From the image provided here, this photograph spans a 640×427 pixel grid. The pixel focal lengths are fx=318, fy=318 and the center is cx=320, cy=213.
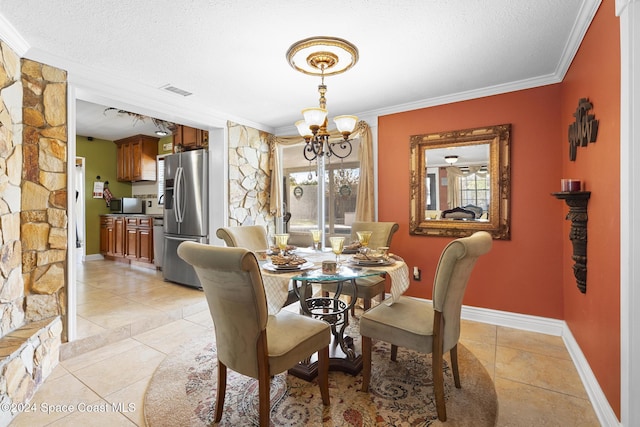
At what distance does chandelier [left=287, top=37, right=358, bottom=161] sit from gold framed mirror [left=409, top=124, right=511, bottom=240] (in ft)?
4.76

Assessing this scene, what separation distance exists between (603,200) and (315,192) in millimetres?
4267

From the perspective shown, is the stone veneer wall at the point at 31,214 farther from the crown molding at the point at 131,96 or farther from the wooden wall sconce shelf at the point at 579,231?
the wooden wall sconce shelf at the point at 579,231

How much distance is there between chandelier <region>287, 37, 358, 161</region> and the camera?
87.9 inches

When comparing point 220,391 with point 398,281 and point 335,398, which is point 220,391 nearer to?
point 335,398

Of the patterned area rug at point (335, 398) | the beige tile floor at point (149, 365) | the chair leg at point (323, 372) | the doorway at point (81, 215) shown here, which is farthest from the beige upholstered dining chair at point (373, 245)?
the doorway at point (81, 215)

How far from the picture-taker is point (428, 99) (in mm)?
3467

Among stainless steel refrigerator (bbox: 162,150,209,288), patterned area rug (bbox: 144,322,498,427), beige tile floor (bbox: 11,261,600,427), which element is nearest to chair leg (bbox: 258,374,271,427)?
patterned area rug (bbox: 144,322,498,427)

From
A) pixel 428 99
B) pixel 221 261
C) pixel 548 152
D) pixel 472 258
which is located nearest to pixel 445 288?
pixel 472 258

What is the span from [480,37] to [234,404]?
9.49ft

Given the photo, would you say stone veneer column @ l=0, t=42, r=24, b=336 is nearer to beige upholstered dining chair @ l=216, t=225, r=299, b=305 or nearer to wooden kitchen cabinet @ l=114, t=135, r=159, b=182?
beige upholstered dining chair @ l=216, t=225, r=299, b=305

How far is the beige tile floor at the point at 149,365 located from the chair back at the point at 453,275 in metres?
0.58

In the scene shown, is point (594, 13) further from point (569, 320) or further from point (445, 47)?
point (569, 320)

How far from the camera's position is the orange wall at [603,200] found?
5.29 ft

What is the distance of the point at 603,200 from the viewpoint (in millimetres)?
1799
